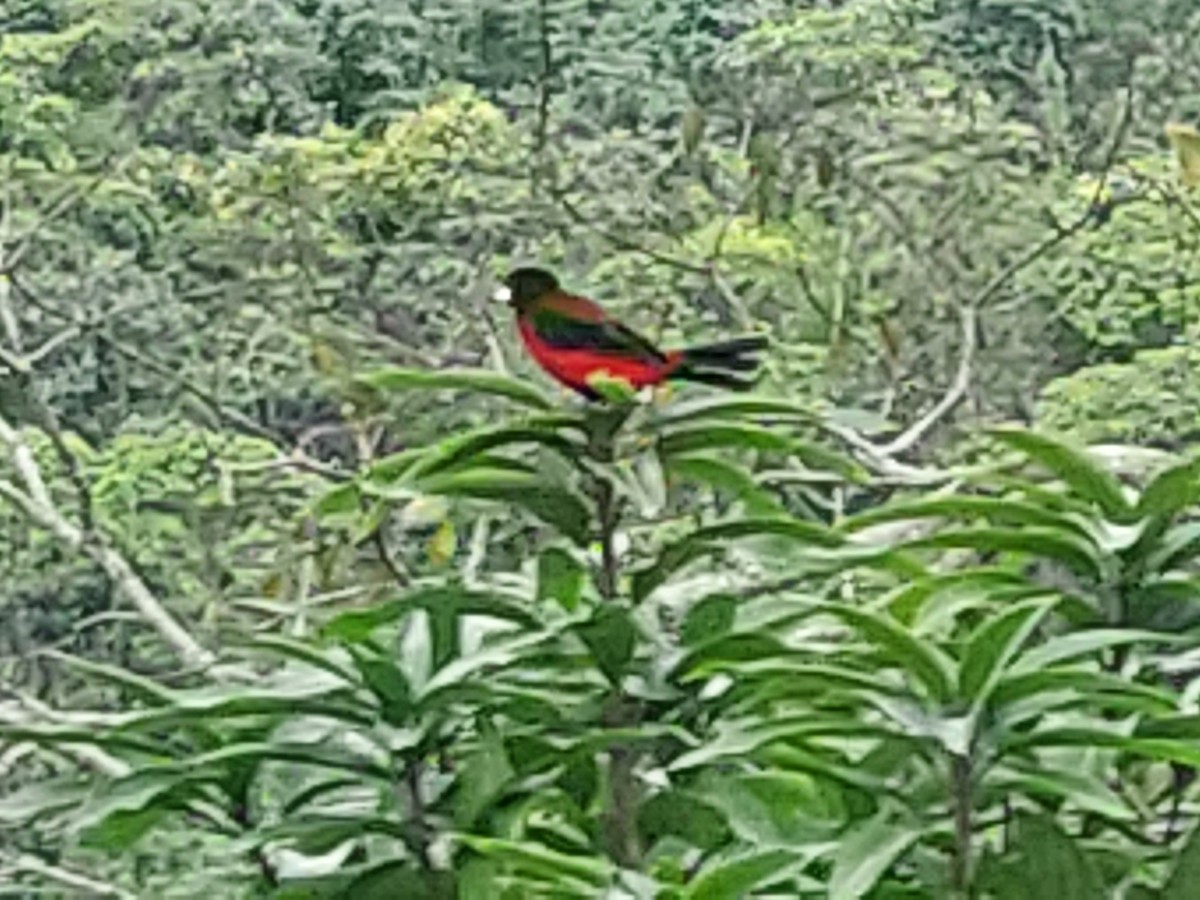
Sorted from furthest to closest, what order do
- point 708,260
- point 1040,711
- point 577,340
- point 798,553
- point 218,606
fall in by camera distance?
point 708,260 → point 218,606 → point 577,340 → point 798,553 → point 1040,711

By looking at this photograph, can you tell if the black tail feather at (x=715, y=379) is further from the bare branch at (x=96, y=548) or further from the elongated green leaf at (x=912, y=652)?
the bare branch at (x=96, y=548)

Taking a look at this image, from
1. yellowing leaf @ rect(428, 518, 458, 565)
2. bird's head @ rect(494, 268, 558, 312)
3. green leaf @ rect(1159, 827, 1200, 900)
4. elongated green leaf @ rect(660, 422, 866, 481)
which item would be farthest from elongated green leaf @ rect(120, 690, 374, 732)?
yellowing leaf @ rect(428, 518, 458, 565)

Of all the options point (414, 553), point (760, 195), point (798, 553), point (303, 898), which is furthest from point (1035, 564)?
point (760, 195)

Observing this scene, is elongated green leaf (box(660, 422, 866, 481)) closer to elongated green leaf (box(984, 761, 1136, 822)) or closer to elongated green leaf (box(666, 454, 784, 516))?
elongated green leaf (box(666, 454, 784, 516))

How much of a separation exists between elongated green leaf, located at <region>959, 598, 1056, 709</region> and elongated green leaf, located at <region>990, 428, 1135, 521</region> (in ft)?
0.30

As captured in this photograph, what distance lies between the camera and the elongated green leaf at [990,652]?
545mm

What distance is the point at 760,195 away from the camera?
1719 millimetres

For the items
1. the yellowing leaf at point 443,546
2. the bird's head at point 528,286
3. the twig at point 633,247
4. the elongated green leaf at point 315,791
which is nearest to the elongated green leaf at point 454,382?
the elongated green leaf at point 315,791

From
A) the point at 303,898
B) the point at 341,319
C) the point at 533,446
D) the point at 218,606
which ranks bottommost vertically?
the point at 218,606

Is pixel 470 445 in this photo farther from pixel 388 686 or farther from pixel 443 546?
pixel 443 546

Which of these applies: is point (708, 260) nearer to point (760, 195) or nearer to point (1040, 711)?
point (760, 195)

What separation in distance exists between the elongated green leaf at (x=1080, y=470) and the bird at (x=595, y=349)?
164 mm

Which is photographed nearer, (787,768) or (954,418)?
(787,768)

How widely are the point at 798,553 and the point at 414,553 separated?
97cm
